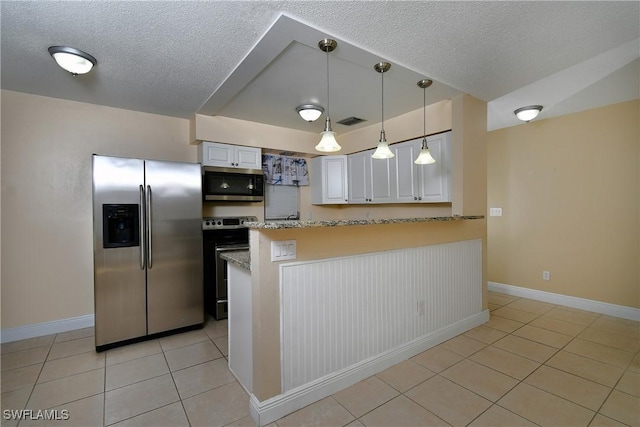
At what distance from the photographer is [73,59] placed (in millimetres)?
2094

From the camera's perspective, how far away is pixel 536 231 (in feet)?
12.7

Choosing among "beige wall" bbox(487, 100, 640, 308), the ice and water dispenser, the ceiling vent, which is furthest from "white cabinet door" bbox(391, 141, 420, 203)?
the ice and water dispenser

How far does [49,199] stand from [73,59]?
164 centimetres

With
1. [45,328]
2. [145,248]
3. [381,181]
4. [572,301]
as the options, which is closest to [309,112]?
[381,181]

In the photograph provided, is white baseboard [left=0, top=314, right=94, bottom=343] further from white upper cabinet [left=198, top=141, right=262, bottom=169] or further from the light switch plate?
the light switch plate

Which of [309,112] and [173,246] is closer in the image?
[173,246]

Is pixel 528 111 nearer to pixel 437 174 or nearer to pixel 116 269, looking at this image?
pixel 437 174

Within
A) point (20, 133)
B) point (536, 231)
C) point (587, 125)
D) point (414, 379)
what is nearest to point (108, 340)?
point (20, 133)

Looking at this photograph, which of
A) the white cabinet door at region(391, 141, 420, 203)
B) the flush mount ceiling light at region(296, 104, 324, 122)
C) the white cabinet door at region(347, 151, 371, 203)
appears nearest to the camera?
the flush mount ceiling light at region(296, 104, 324, 122)

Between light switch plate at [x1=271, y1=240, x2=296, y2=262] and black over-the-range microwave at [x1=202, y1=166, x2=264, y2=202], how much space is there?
2098mm

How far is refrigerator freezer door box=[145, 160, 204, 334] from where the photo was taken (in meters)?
2.83

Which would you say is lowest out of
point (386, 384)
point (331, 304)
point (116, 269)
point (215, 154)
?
point (386, 384)

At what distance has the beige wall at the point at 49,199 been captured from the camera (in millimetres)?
2814

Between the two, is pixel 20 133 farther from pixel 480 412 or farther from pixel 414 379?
pixel 480 412
